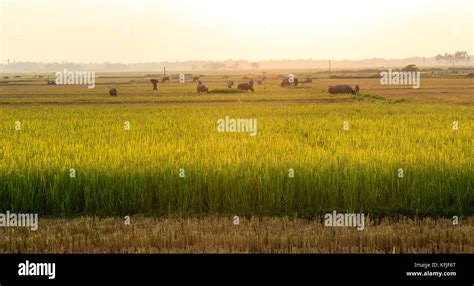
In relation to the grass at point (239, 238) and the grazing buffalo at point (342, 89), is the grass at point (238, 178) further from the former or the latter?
the grazing buffalo at point (342, 89)

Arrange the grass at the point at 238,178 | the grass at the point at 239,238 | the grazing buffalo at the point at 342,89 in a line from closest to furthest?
the grass at the point at 239,238 < the grass at the point at 238,178 < the grazing buffalo at the point at 342,89

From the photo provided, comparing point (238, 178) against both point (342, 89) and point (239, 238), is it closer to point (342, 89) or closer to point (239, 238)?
point (239, 238)

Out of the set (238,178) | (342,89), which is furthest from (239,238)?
(342,89)

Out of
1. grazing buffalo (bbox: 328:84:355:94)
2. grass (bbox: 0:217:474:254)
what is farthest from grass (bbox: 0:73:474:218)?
grazing buffalo (bbox: 328:84:355:94)

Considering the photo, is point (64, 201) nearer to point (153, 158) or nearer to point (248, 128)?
point (153, 158)

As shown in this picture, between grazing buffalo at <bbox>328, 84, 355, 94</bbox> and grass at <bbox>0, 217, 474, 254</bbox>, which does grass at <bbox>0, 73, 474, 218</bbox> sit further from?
grazing buffalo at <bbox>328, 84, 355, 94</bbox>

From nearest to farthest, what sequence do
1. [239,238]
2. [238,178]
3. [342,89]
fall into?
[239,238] → [238,178] → [342,89]

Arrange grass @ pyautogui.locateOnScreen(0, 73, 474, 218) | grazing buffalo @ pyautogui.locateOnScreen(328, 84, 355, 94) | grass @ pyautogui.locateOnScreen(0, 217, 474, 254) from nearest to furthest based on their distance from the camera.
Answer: grass @ pyautogui.locateOnScreen(0, 217, 474, 254), grass @ pyautogui.locateOnScreen(0, 73, 474, 218), grazing buffalo @ pyautogui.locateOnScreen(328, 84, 355, 94)

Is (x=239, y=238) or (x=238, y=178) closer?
(x=239, y=238)

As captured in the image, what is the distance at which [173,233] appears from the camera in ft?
20.2

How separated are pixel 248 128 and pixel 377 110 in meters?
8.16

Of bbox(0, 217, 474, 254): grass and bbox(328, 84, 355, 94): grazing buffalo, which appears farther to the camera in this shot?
bbox(328, 84, 355, 94): grazing buffalo

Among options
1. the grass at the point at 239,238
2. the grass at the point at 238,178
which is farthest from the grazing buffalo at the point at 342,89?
the grass at the point at 239,238
